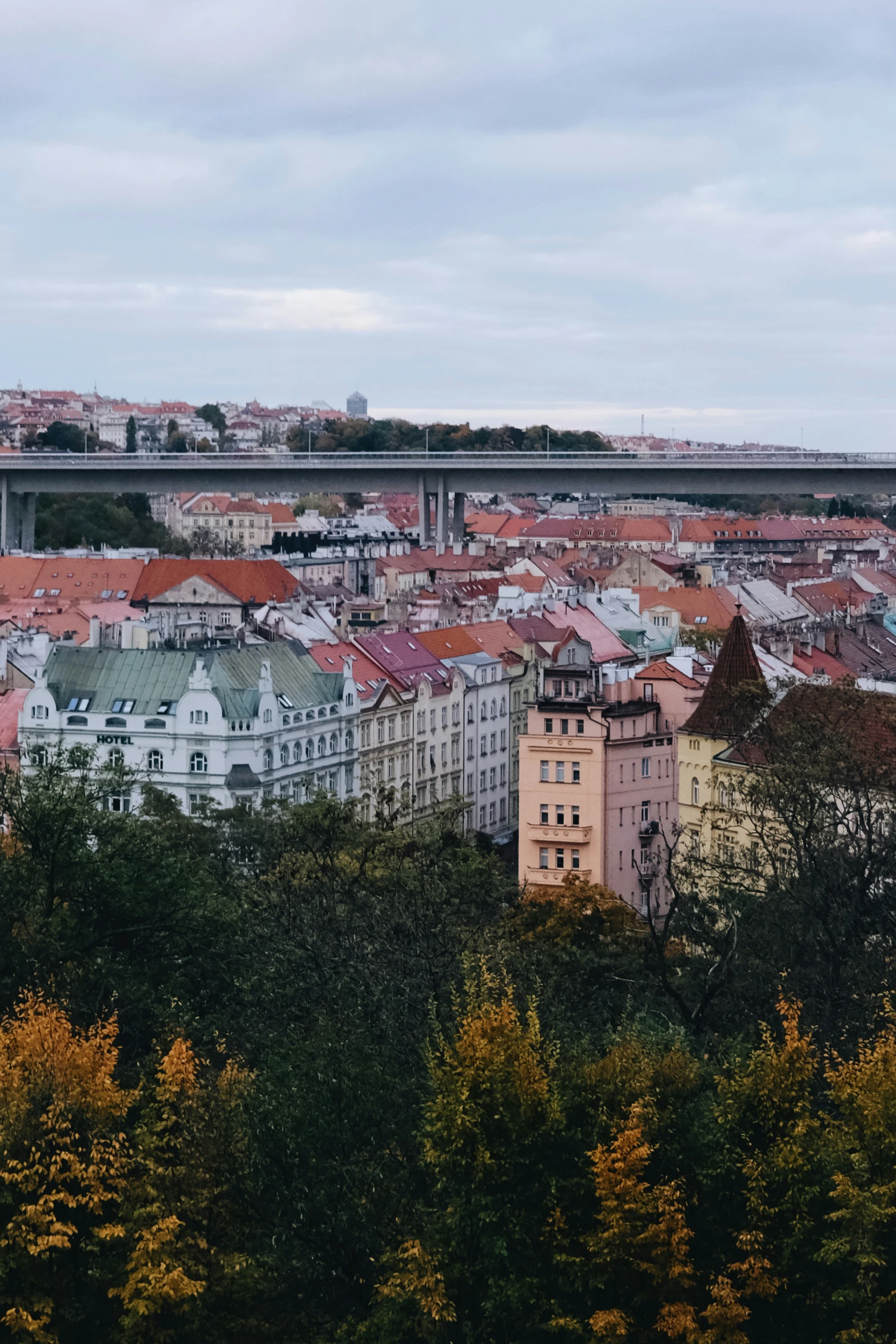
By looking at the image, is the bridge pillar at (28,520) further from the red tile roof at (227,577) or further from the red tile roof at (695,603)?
the red tile roof at (695,603)

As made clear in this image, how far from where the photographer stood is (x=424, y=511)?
141m

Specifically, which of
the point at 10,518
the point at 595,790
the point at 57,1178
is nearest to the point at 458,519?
the point at 10,518

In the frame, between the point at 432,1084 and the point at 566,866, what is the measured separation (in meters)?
30.5

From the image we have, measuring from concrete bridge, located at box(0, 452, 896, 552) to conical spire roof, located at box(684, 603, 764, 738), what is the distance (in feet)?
236

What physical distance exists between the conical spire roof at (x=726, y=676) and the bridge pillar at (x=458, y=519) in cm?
8483

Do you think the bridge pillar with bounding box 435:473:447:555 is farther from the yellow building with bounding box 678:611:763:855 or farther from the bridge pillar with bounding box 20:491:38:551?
the yellow building with bounding box 678:611:763:855

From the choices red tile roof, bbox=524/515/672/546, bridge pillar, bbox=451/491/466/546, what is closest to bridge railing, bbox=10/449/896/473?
bridge pillar, bbox=451/491/466/546

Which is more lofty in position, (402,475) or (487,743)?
(402,475)

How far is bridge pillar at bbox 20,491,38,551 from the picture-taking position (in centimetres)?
14025

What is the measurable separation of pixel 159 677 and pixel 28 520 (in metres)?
83.5

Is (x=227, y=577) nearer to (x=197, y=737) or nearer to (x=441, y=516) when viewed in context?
(x=441, y=516)

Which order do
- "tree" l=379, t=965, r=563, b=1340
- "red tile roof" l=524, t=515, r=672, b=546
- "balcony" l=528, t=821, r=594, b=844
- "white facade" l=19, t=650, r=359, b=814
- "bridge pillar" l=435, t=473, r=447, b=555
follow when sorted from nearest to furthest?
Result: 1. "tree" l=379, t=965, r=563, b=1340
2. "balcony" l=528, t=821, r=594, b=844
3. "white facade" l=19, t=650, r=359, b=814
4. "bridge pillar" l=435, t=473, r=447, b=555
5. "red tile roof" l=524, t=515, r=672, b=546

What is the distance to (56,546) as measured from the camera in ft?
483

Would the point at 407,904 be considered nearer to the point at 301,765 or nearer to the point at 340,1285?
the point at 340,1285
